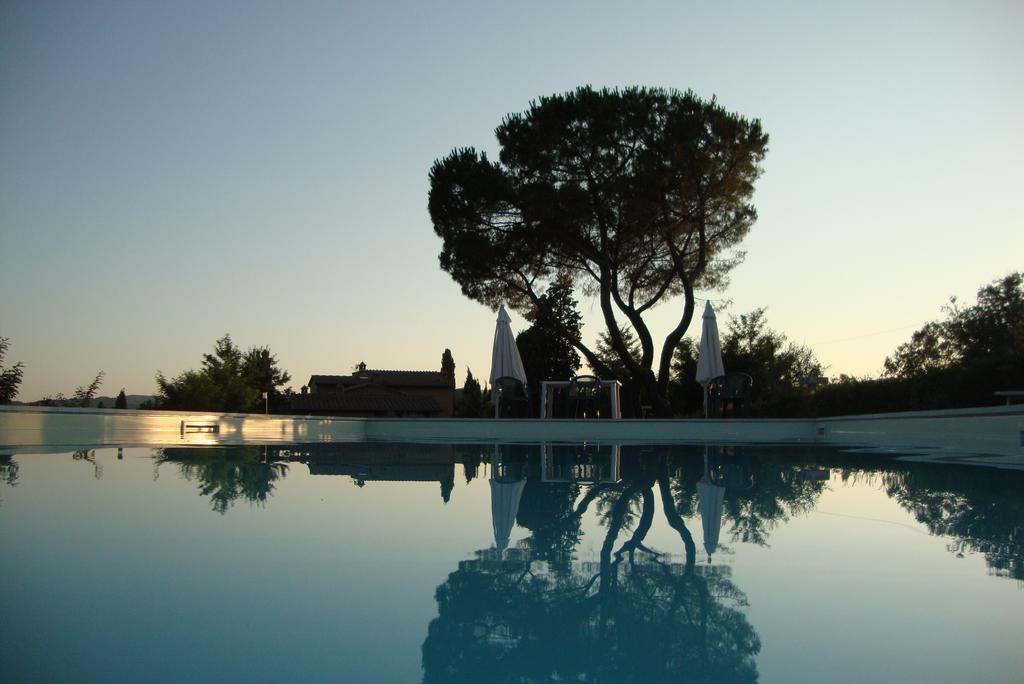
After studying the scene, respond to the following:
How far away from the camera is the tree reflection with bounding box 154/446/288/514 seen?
12.4 ft

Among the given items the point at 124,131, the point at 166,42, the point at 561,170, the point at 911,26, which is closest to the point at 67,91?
the point at 124,131

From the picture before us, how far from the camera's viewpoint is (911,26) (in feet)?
34.8

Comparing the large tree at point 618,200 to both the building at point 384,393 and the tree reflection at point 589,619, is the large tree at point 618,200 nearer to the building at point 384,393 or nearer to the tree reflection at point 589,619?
the tree reflection at point 589,619

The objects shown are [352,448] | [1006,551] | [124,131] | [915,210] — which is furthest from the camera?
[915,210]

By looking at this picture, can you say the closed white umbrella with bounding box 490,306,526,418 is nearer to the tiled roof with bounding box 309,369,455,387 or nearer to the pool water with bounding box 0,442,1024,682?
the pool water with bounding box 0,442,1024,682

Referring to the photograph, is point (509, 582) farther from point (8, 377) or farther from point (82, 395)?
point (82, 395)

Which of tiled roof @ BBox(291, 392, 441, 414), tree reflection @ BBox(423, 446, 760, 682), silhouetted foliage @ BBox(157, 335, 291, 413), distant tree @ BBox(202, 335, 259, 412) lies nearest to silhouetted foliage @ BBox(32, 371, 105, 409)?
silhouetted foliage @ BBox(157, 335, 291, 413)

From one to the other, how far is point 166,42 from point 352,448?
23.1 feet

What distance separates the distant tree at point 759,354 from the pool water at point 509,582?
1328 cm

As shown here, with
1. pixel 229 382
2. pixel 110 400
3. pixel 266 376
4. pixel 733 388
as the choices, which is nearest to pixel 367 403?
pixel 266 376

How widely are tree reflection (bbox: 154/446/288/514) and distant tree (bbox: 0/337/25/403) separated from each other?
16.2 ft

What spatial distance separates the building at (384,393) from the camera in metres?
32.8

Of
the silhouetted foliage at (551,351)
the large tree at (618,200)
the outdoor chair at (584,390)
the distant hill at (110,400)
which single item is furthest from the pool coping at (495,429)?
the silhouetted foliage at (551,351)

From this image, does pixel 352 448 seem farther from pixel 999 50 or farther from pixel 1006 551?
pixel 999 50
